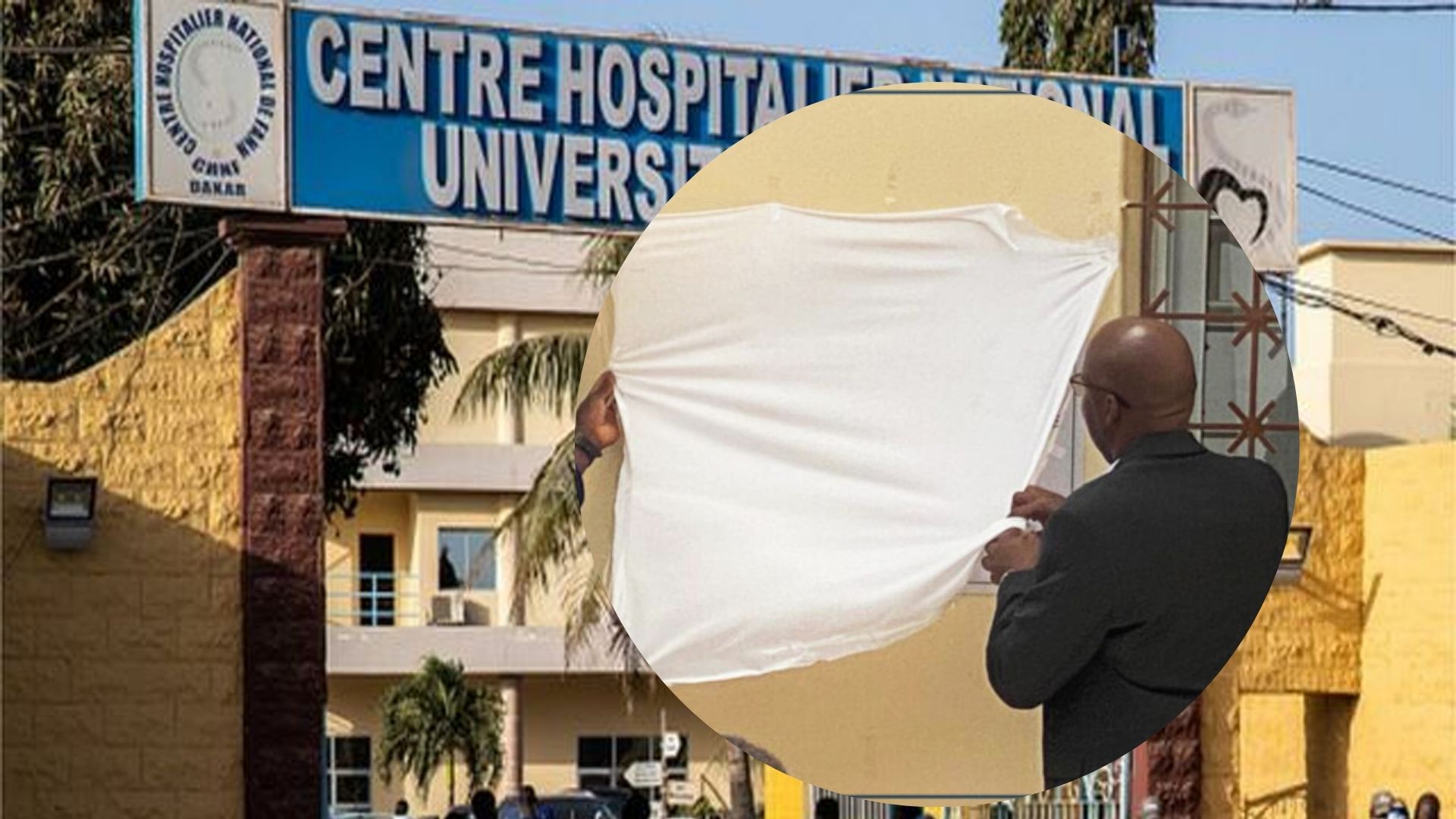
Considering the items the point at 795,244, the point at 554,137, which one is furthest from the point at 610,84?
the point at 795,244

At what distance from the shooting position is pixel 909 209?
9656 millimetres

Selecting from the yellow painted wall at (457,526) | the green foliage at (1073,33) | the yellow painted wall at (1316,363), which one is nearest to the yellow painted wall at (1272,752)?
the green foliage at (1073,33)

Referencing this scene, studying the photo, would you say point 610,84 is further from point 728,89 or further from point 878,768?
point 878,768

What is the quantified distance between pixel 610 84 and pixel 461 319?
90.9ft

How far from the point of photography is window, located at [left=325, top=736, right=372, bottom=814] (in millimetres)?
44906

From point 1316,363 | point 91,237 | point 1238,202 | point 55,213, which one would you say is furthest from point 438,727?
point 1238,202

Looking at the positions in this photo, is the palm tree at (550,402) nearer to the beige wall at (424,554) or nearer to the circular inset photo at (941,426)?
the circular inset photo at (941,426)

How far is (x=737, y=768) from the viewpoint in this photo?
89.0 ft

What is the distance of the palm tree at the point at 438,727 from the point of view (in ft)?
138

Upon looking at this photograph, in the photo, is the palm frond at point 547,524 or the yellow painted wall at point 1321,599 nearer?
the yellow painted wall at point 1321,599

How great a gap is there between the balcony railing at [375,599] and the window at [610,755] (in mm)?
3260

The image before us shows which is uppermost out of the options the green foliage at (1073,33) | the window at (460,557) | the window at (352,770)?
the green foliage at (1073,33)

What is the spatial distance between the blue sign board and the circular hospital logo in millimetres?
187

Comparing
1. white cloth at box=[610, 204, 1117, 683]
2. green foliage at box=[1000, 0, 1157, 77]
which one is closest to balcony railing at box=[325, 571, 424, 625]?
green foliage at box=[1000, 0, 1157, 77]
